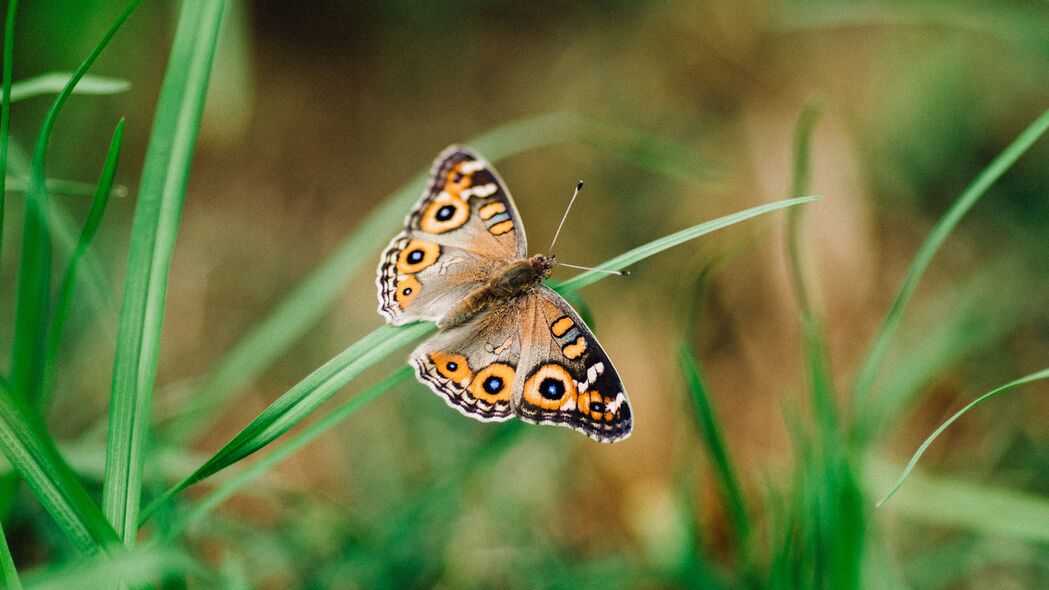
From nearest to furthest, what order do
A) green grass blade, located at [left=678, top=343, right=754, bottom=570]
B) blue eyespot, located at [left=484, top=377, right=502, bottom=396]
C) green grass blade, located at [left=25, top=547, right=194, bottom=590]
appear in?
green grass blade, located at [left=25, top=547, right=194, bottom=590] → green grass blade, located at [left=678, top=343, right=754, bottom=570] → blue eyespot, located at [left=484, top=377, right=502, bottom=396]

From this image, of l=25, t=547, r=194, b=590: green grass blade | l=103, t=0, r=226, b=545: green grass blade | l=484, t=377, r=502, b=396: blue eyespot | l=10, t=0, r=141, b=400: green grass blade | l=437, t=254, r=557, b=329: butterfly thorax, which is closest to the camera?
l=25, t=547, r=194, b=590: green grass blade

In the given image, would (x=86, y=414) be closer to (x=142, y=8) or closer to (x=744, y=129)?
(x=142, y=8)

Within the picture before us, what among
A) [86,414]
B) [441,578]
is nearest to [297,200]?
[86,414]

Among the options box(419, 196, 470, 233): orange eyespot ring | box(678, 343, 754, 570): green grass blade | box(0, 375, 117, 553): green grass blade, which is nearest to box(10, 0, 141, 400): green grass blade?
box(0, 375, 117, 553): green grass blade

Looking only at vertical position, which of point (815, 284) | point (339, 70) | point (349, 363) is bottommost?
point (815, 284)

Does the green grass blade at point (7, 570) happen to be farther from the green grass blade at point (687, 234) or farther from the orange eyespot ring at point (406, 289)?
the green grass blade at point (687, 234)

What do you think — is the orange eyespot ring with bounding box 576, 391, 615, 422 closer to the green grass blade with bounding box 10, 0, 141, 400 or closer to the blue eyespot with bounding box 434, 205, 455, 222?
the blue eyespot with bounding box 434, 205, 455, 222
